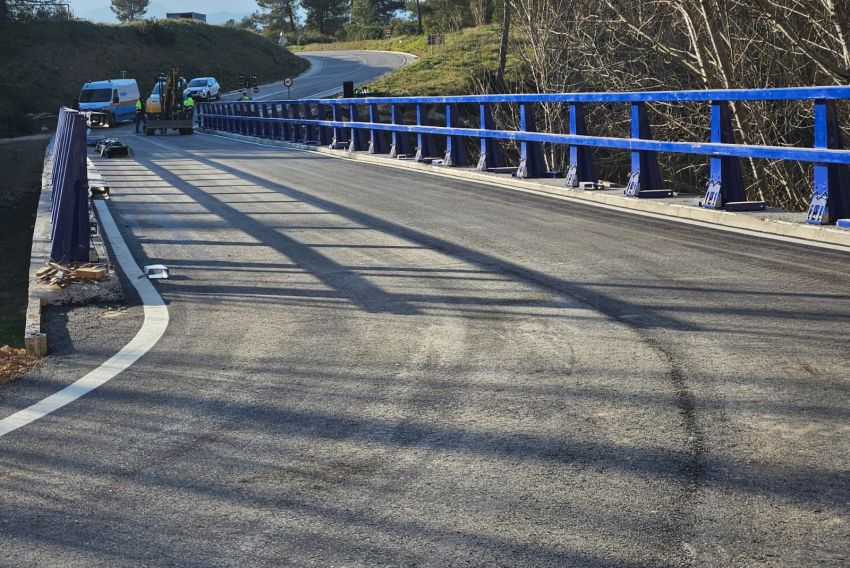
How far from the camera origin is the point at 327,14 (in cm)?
15512

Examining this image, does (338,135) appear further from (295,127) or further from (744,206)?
(744,206)

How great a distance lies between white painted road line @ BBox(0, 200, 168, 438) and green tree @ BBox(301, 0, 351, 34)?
149m

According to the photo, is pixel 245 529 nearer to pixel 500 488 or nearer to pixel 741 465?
pixel 500 488

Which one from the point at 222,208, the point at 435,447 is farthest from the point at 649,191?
the point at 435,447

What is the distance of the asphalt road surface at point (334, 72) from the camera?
81.9 metres

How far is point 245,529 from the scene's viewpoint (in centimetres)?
347

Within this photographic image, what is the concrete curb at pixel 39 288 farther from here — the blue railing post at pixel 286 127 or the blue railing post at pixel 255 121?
the blue railing post at pixel 255 121

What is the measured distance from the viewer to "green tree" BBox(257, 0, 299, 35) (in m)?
172

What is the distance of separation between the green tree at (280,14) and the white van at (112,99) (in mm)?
108961

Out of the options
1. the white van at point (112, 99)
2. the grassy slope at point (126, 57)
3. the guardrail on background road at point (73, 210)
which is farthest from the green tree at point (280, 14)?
the guardrail on background road at point (73, 210)

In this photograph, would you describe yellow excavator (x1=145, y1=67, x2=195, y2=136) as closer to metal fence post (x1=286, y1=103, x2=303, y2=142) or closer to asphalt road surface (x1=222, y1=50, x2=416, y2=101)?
metal fence post (x1=286, y1=103, x2=303, y2=142)

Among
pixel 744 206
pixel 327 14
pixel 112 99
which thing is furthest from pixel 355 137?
pixel 327 14

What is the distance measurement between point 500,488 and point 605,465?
0.43 metres

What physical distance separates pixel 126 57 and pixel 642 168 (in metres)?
87.3
